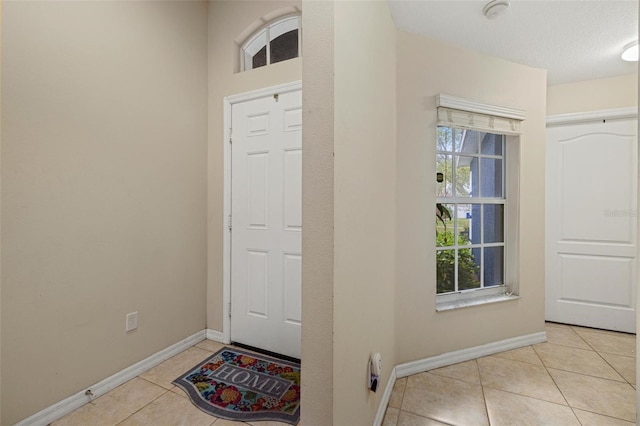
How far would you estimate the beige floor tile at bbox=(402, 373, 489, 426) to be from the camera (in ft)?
5.08

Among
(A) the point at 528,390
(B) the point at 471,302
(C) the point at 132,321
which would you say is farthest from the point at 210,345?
(A) the point at 528,390

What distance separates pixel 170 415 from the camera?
153cm

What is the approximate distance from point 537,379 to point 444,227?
3.90 feet

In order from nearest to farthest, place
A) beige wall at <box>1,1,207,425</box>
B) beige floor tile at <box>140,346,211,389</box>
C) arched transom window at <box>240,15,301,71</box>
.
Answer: beige wall at <box>1,1,207,425</box> < beige floor tile at <box>140,346,211,389</box> < arched transom window at <box>240,15,301,71</box>

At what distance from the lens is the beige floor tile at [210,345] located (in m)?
2.25

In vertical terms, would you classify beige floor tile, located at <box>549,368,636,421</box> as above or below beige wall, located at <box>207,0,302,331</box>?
below

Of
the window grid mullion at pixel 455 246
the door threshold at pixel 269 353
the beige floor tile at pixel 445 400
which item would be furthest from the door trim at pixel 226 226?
the window grid mullion at pixel 455 246

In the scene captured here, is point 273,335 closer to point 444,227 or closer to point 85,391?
point 85,391

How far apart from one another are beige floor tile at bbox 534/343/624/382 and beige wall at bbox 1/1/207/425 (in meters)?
2.88

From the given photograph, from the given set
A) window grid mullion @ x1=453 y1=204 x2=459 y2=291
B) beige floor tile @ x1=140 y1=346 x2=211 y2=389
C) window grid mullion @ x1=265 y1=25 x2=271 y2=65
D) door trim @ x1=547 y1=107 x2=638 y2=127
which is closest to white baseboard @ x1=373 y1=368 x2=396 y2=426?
window grid mullion @ x1=453 y1=204 x2=459 y2=291

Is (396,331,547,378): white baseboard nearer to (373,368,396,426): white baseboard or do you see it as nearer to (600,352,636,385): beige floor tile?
(373,368,396,426): white baseboard

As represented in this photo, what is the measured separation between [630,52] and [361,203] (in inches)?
107

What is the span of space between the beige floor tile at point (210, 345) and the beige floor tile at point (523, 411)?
1.95 meters

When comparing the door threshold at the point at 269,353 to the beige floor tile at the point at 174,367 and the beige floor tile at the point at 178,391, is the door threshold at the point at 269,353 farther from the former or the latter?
the beige floor tile at the point at 178,391
